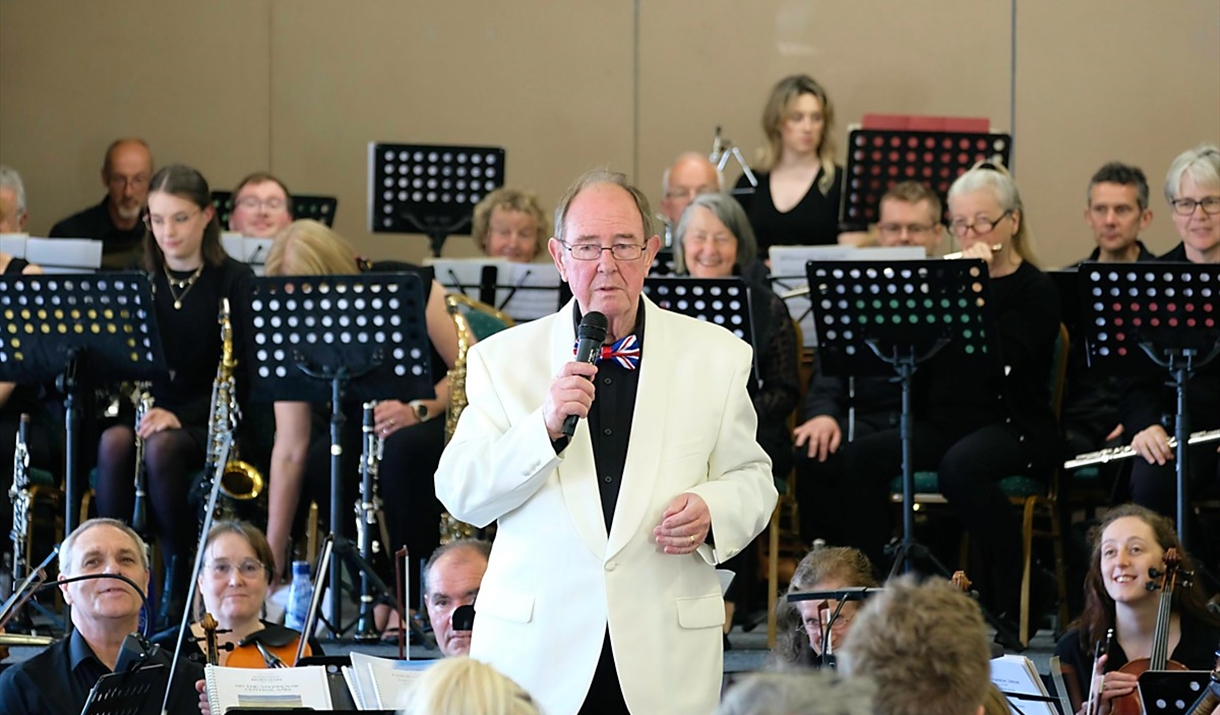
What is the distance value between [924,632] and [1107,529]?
2.67 m

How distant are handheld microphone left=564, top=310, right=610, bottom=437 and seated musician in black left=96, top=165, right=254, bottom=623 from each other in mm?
2991

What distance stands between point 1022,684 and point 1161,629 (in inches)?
31.7

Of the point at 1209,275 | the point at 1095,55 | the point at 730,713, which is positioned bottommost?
the point at 730,713

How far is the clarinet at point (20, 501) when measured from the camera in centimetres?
541

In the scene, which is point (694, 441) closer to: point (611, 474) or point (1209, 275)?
point (611, 474)

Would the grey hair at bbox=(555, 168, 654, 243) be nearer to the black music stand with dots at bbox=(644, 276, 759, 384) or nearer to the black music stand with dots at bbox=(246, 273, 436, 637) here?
the black music stand with dots at bbox=(246, 273, 436, 637)

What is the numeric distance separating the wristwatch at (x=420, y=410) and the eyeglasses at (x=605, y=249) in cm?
284

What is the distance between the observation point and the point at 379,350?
4.97 m

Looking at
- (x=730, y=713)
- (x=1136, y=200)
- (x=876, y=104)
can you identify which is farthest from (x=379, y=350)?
(x=876, y=104)

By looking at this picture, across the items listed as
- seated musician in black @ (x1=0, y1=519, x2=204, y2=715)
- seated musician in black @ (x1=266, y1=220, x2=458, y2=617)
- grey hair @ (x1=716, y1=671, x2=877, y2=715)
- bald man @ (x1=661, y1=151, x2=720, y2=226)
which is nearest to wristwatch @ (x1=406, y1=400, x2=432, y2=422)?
seated musician in black @ (x1=266, y1=220, x2=458, y2=617)

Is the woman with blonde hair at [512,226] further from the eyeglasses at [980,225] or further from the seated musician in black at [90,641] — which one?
the seated musician in black at [90,641]

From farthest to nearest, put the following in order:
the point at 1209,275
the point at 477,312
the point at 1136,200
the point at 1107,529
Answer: the point at 1136,200
the point at 477,312
the point at 1209,275
the point at 1107,529

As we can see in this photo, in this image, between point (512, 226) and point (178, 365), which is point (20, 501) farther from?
point (512, 226)

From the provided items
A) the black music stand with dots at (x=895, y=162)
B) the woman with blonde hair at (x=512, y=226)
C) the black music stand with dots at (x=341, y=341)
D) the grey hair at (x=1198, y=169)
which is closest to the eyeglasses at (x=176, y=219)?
the black music stand with dots at (x=341, y=341)
